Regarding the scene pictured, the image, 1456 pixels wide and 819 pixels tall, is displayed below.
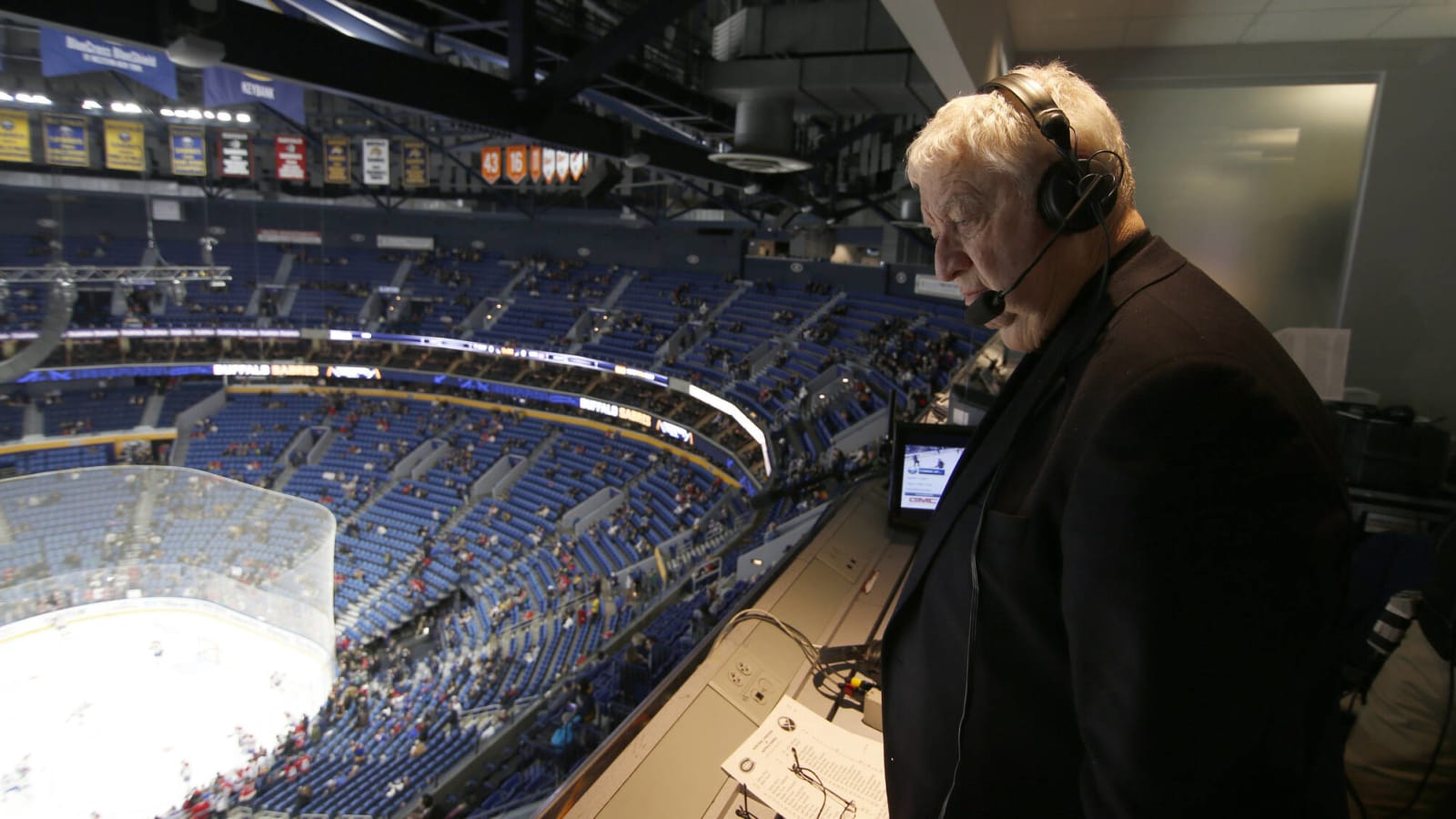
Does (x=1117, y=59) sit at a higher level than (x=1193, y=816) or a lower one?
higher

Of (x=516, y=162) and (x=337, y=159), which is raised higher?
(x=337, y=159)

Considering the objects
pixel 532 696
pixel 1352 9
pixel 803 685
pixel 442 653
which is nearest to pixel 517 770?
pixel 532 696

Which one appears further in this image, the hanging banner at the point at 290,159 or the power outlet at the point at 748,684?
the hanging banner at the point at 290,159

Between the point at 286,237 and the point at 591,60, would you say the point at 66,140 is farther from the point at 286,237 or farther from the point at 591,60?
the point at 591,60

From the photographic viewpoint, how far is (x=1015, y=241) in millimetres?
883

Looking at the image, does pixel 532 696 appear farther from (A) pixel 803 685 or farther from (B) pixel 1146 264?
(B) pixel 1146 264


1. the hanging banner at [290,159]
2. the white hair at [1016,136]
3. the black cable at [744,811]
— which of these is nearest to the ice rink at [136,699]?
the hanging banner at [290,159]

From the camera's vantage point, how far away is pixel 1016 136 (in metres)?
0.85

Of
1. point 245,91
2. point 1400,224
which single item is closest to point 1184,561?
point 1400,224

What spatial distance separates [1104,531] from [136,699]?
1444 cm

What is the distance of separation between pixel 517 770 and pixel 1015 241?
7.62 meters

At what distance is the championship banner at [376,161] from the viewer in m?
15.1

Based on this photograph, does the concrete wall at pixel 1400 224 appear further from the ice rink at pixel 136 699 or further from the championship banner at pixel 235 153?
the championship banner at pixel 235 153

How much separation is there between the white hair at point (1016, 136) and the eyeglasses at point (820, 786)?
50.2 inches
